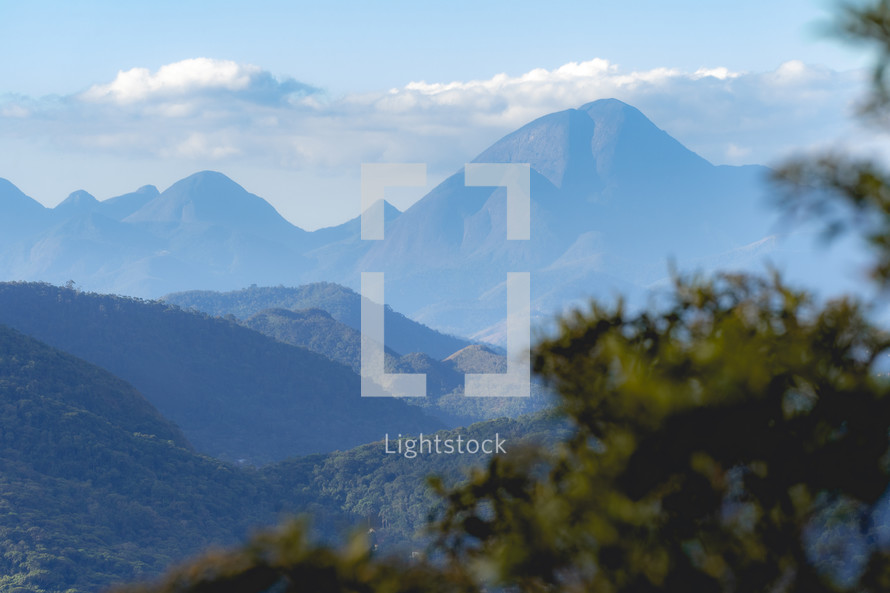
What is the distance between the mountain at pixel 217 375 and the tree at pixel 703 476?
A: 301 feet

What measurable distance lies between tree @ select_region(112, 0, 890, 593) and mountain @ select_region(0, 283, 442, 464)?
301 ft

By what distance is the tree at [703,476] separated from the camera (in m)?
4.77

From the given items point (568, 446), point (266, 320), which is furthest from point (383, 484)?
point (266, 320)

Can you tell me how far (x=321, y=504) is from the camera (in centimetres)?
6588

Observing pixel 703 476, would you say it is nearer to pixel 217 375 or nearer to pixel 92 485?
pixel 92 485

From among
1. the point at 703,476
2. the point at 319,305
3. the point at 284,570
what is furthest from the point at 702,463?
the point at 319,305

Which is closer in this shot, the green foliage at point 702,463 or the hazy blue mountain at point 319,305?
the green foliage at point 702,463

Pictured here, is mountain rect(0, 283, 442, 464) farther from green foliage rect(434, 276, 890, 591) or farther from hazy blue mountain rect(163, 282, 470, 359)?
green foliage rect(434, 276, 890, 591)

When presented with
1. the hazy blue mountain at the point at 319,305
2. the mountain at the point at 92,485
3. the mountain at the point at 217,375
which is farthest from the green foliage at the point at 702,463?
the hazy blue mountain at the point at 319,305

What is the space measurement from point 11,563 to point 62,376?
28.5 meters

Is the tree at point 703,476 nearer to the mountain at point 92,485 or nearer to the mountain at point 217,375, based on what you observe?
the mountain at point 92,485

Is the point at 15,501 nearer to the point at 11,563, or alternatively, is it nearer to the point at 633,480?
the point at 11,563

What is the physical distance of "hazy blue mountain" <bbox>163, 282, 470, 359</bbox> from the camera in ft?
589

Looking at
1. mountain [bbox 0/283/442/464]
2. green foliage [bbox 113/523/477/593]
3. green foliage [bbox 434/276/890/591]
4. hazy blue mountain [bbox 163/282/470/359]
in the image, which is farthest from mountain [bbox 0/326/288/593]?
hazy blue mountain [bbox 163/282/470/359]
